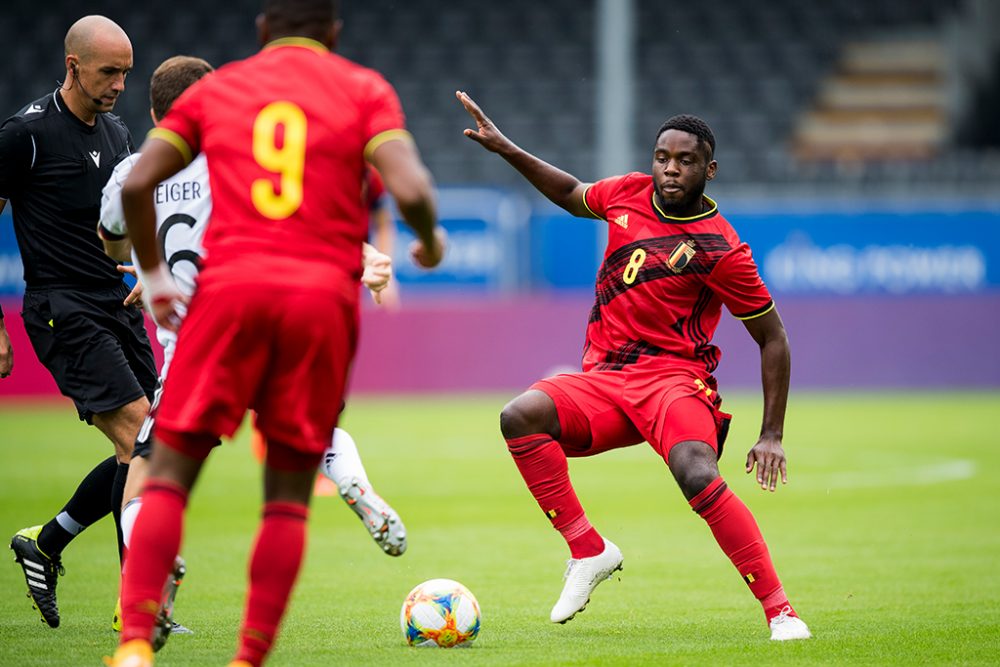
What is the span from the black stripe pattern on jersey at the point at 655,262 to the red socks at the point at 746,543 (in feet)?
3.07

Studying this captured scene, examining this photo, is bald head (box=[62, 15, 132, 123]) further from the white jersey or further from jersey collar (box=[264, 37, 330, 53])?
jersey collar (box=[264, 37, 330, 53])

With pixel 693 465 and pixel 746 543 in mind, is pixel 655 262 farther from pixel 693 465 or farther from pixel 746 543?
pixel 746 543

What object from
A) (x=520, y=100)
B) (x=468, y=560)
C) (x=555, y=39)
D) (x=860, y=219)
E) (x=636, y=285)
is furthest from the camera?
(x=555, y=39)

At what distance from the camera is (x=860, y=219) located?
23.1m

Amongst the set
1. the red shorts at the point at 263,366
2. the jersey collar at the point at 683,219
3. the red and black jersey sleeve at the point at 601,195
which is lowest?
the red shorts at the point at 263,366

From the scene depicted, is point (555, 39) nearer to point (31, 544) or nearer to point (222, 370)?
point (31, 544)

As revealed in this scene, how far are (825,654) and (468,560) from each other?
3.38 m

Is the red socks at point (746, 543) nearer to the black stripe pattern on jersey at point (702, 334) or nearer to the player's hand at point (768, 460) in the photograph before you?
the player's hand at point (768, 460)

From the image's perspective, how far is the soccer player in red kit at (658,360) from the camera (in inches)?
246

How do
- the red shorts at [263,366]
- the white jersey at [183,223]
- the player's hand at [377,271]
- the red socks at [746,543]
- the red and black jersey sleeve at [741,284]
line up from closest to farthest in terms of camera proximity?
the red shorts at [263,366] → the player's hand at [377,271] → the white jersey at [183,223] → the red socks at [746,543] → the red and black jersey sleeve at [741,284]

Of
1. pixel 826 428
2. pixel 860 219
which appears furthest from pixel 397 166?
pixel 860 219

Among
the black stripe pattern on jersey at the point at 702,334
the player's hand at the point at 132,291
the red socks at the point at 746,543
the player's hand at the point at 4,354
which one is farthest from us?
the player's hand at the point at 4,354

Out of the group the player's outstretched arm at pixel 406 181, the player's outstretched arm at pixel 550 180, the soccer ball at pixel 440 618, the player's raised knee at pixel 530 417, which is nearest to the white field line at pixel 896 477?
the player's outstretched arm at pixel 550 180

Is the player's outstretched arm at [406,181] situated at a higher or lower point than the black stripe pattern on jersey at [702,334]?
higher
